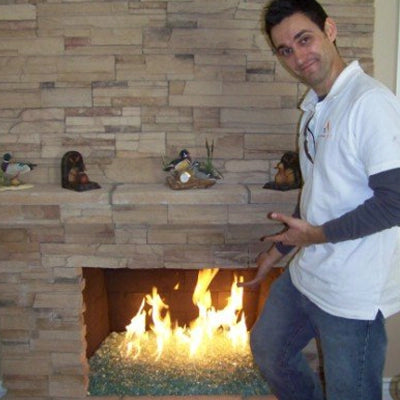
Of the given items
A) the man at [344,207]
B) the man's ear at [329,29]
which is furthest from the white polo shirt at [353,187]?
the man's ear at [329,29]

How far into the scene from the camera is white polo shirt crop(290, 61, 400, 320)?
44.8 inches

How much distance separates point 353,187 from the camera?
123 centimetres

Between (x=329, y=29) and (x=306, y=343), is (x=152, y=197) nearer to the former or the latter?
(x=306, y=343)

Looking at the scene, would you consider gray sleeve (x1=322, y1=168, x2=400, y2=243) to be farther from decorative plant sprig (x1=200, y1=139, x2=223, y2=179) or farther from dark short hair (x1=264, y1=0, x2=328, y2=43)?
decorative plant sprig (x1=200, y1=139, x2=223, y2=179)

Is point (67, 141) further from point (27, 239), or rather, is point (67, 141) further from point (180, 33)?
point (180, 33)

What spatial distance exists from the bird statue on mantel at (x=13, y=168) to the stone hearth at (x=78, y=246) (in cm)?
8

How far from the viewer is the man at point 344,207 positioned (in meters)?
1.14

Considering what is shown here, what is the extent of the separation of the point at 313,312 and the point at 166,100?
1.08 m

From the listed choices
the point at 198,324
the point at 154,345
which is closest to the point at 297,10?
the point at 198,324

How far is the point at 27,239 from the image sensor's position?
199 cm

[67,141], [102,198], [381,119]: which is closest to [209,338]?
[102,198]

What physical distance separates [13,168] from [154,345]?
3.63ft

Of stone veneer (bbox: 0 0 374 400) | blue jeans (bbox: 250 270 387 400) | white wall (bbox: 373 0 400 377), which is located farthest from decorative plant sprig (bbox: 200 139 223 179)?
white wall (bbox: 373 0 400 377)

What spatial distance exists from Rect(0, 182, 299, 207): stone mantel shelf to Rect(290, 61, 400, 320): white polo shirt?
1.63 feet
